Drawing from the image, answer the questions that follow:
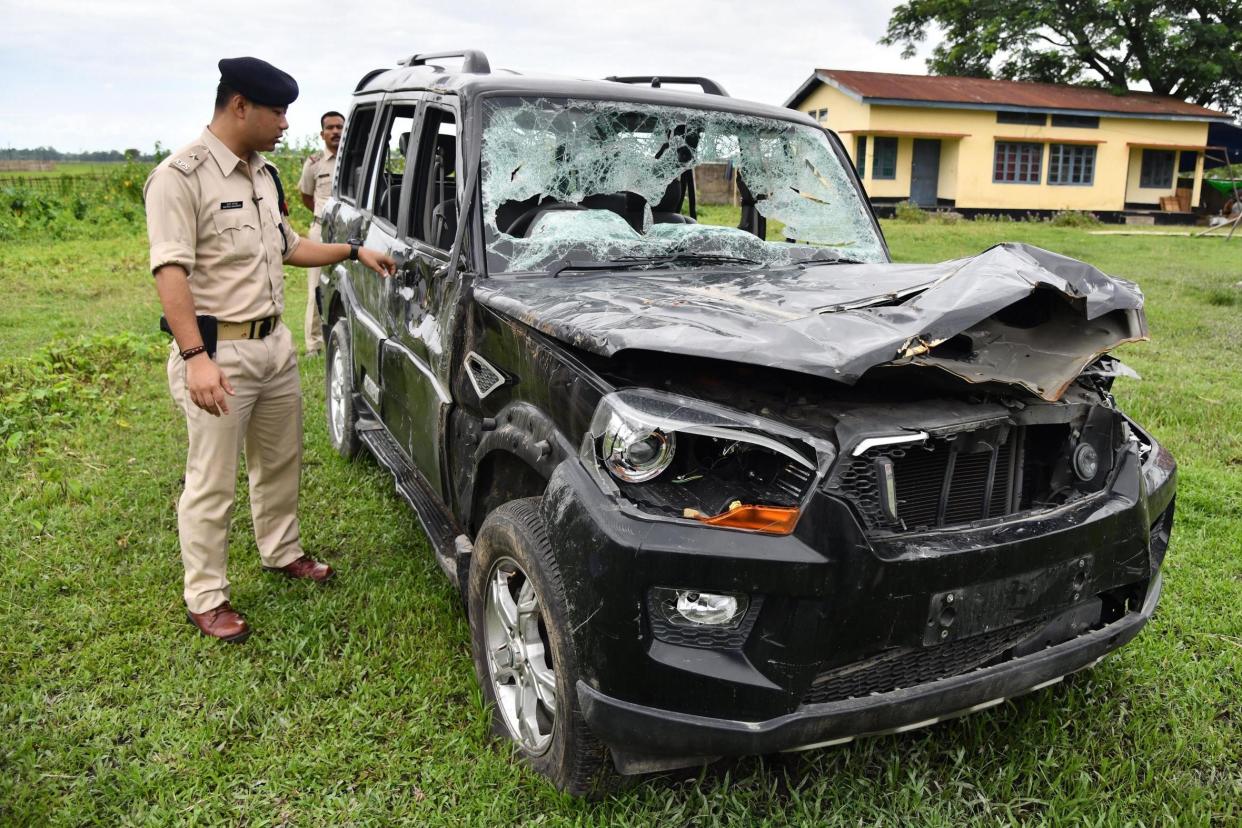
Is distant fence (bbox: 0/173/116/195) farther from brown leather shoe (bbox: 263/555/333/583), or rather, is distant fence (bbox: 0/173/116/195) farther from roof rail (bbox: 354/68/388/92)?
brown leather shoe (bbox: 263/555/333/583)

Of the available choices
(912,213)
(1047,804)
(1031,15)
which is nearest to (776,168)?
(1047,804)

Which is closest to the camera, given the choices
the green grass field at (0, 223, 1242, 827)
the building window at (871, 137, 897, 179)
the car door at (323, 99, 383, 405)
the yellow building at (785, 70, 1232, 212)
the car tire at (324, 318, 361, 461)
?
the green grass field at (0, 223, 1242, 827)

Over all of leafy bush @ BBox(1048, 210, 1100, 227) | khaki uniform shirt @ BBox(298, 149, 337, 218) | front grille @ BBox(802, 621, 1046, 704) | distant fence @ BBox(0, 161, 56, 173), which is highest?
distant fence @ BBox(0, 161, 56, 173)

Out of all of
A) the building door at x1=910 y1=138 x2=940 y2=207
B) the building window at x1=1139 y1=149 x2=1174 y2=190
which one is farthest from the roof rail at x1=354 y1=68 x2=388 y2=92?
the building window at x1=1139 y1=149 x2=1174 y2=190

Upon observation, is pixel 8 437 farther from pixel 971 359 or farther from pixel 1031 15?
pixel 1031 15

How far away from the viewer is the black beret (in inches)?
133

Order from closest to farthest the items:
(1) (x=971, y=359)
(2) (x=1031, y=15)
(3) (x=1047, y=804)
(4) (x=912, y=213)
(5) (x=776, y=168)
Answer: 1. (1) (x=971, y=359)
2. (3) (x=1047, y=804)
3. (5) (x=776, y=168)
4. (4) (x=912, y=213)
5. (2) (x=1031, y=15)

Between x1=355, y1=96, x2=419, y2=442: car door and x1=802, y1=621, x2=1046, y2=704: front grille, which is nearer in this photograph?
x1=802, y1=621, x2=1046, y2=704: front grille

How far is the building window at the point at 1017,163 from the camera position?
29500 mm

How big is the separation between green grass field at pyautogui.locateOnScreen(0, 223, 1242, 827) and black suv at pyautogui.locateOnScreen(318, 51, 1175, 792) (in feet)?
1.16

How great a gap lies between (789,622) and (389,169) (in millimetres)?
3551

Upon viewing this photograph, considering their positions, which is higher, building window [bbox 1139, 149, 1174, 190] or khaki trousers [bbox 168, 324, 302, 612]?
building window [bbox 1139, 149, 1174, 190]

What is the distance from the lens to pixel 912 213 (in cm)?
2597

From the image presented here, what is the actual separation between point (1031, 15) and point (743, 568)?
38.6m
